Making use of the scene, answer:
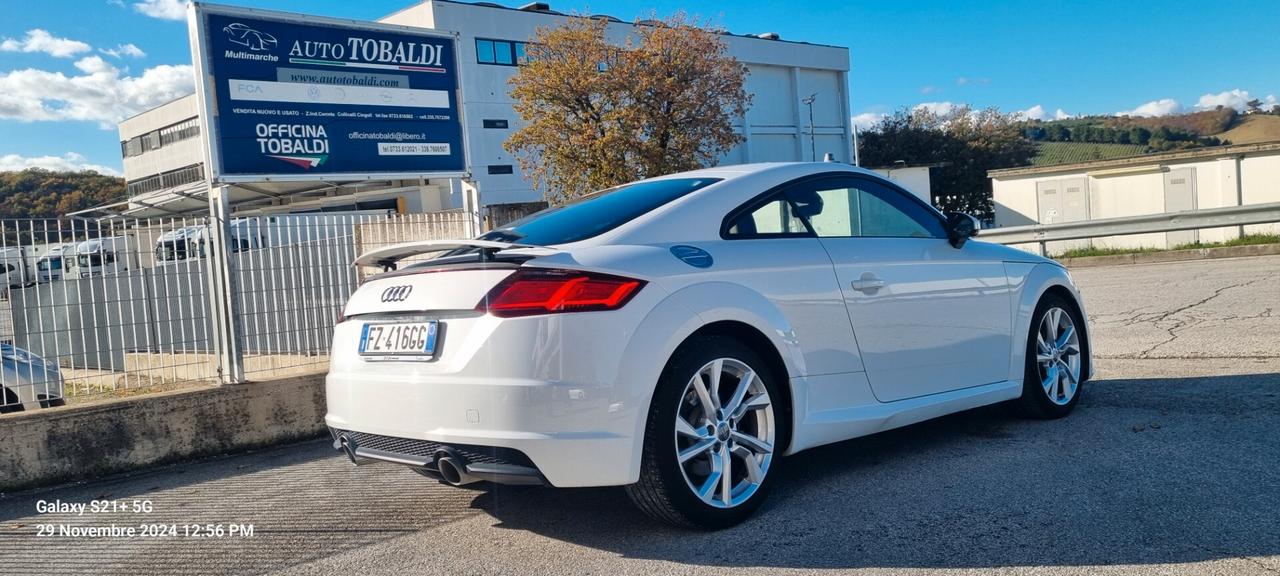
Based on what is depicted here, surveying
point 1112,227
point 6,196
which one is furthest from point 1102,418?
point 6,196

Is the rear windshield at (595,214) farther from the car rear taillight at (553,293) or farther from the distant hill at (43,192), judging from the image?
the distant hill at (43,192)

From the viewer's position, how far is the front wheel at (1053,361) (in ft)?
17.6

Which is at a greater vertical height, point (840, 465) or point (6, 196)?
point (6, 196)

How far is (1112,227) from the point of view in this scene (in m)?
18.4

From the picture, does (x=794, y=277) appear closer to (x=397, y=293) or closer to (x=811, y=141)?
(x=397, y=293)

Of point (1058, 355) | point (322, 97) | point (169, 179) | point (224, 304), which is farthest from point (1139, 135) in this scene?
point (224, 304)

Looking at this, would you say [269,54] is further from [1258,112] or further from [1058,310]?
[1258,112]

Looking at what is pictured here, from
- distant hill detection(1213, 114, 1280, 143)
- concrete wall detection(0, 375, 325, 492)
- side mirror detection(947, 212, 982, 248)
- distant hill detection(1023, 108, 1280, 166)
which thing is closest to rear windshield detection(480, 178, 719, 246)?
side mirror detection(947, 212, 982, 248)

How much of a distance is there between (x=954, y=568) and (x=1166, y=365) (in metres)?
4.61

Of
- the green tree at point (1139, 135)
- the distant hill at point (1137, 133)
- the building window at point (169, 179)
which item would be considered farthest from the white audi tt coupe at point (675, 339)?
the green tree at point (1139, 135)

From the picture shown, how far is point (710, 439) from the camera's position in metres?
3.74

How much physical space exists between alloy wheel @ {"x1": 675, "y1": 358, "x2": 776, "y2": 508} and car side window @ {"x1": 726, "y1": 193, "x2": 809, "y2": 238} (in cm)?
64

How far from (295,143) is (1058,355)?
6792 millimetres

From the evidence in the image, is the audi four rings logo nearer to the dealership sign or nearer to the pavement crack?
the dealership sign
